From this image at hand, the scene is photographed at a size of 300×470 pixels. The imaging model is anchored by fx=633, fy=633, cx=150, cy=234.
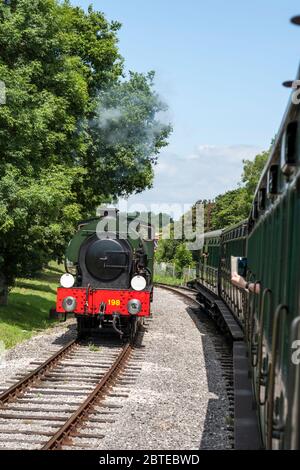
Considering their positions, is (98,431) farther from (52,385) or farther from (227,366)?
(227,366)

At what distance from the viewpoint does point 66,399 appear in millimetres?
9523

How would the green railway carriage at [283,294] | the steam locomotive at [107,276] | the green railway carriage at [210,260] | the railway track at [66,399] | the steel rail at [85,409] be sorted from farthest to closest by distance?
the green railway carriage at [210,260] → the steam locomotive at [107,276] → the railway track at [66,399] → the steel rail at [85,409] → the green railway carriage at [283,294]

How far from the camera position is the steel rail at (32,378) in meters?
9.29

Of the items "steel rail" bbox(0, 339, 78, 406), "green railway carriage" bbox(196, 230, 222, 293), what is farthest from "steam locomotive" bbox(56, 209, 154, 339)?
"green railway carriage" bbox(196, 230, 222, 293)

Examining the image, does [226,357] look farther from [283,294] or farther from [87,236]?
[283,294]

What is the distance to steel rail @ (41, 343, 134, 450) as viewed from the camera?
23.8 ft

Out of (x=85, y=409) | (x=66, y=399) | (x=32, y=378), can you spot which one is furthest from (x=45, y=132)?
(x=85, y=409)

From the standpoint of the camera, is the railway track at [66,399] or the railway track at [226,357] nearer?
the railway track at [66,399]

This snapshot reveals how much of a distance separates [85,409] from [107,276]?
20.2 feet

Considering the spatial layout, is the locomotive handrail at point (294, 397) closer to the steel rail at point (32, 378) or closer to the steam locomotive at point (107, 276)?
the steel rail at point (32, 378)

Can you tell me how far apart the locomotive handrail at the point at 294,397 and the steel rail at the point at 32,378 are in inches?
259

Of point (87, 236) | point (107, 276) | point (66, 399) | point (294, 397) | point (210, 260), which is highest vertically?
point (87, 236)

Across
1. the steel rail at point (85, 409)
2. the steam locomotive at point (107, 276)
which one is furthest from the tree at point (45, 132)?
the steel rail at point (85, 409)

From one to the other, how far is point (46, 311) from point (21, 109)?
27.3ft
